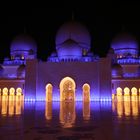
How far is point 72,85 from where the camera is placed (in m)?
19.8

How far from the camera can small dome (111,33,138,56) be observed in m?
26.4

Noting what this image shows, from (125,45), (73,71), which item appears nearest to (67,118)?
(73,71)

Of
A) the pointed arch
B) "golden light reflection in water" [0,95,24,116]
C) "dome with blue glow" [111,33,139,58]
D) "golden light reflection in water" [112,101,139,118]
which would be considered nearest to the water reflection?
"golden light reflection in water" [0,95,24,116]

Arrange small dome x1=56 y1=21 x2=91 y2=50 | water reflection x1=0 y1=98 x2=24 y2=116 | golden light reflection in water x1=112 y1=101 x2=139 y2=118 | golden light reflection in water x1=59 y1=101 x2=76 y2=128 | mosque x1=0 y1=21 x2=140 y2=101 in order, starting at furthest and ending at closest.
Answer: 1. small dome x1=56 y1=21 x2=91 y2=50
2. mosque x1=0 y1=21 x2=140 y2=101
3. water reflection x1=0 y1=98 x2=24 y2=116
4. golden light reflection in water x1=112 y1=101 x2=139 y2=118
5. golden light reflection in water x1=59 y1=101 x2=76 y2=128

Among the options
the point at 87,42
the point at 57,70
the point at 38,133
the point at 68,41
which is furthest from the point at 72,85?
the point at 38,133

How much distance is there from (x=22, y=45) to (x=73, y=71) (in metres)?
9.76

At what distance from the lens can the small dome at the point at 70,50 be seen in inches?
866

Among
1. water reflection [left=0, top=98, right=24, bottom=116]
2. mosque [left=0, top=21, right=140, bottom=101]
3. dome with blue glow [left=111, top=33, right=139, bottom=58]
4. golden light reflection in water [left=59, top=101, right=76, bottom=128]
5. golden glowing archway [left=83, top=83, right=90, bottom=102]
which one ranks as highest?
dome with blue glow [left=111, top=33, right=139, bottom=58]

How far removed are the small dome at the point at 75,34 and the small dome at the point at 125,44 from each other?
3.33m

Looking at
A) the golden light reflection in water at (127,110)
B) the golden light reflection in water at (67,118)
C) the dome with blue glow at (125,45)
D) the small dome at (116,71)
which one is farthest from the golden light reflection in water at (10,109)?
the dome with blue glow at (125,45)

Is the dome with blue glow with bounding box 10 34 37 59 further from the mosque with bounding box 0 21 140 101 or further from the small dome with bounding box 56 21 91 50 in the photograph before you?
the small dome with bounding box 56 21 91 50

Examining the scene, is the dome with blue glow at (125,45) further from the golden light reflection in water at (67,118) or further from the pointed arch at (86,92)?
the golden light reflection in water at (67,118)

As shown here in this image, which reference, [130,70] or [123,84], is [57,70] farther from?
[130,70]

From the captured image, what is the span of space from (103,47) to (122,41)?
328 cm
